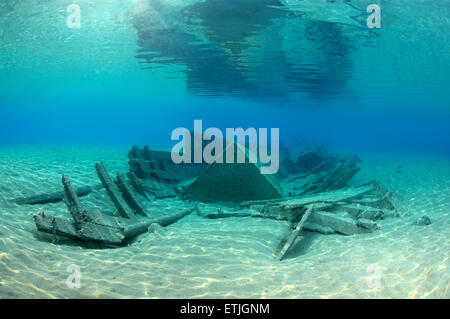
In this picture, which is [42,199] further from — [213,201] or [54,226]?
[213,201]

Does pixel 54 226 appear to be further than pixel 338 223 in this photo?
→ No

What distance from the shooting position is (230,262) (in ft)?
19.0

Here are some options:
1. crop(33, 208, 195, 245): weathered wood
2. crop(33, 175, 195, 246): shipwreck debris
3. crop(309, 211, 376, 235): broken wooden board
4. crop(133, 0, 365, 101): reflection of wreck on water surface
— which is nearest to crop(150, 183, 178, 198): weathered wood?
crop(33, 175, 195, 246): shipwreck debris

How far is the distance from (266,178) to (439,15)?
1223 cm

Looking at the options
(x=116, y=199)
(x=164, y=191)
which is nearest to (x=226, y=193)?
(x=164, y=191)

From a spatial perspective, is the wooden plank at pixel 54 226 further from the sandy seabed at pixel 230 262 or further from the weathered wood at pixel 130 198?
the weathered wood at pixel 130 198

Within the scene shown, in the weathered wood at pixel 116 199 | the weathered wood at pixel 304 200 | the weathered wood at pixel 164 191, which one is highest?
the weathered wood at pixel 116 199

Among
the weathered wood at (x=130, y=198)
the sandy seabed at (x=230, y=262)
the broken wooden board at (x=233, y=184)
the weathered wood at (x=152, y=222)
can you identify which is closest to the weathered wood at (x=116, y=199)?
the weathered wood at (x=130, y=198)

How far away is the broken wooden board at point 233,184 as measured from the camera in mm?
10797

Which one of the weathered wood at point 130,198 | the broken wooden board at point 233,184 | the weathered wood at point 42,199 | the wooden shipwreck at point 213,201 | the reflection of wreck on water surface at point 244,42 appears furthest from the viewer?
the reflection of wreck on water surface at point 244,42

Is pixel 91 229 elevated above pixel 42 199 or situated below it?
above

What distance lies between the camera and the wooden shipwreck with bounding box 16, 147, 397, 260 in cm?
655

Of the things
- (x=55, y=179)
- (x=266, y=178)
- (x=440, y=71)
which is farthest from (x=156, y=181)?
(x=440, y=71)

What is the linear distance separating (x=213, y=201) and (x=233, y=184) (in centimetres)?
120
